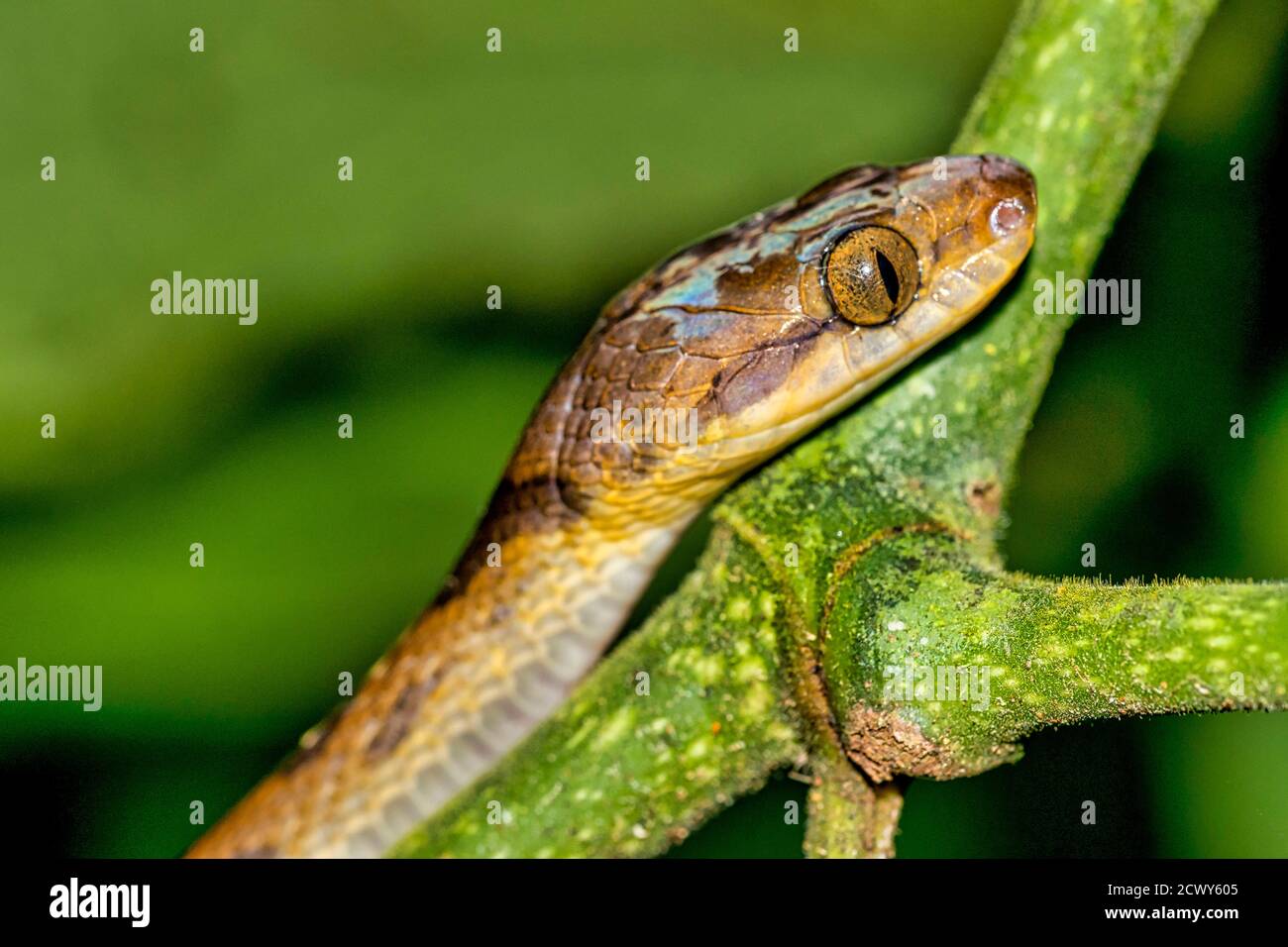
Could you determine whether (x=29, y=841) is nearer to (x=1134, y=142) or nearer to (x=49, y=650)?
(x=49, y=650)

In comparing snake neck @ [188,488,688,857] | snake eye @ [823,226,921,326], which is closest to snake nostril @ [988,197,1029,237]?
snake eye @ [823,226,921,326]

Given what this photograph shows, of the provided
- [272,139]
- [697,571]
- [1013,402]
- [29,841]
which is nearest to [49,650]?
[29,841]

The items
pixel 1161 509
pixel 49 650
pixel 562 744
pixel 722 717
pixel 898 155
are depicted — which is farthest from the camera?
pixel 898 155

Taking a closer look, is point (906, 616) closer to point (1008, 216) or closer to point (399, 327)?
point (1008, 216)

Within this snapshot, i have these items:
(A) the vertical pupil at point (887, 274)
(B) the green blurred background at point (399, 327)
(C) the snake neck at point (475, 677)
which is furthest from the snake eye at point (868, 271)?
(C) the snake neck at point (475, 677)

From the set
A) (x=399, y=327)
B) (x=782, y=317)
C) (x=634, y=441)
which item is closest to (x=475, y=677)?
(x=634, y=441)
